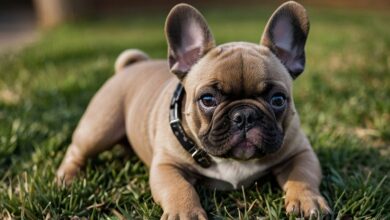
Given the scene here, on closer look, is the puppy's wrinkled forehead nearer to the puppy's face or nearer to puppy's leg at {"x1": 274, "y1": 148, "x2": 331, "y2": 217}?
the puppy's face

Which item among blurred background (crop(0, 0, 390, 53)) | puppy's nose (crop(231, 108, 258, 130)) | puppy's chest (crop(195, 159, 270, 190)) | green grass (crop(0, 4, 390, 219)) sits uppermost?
puppy's nose (crop(231, 108, 258, 130))

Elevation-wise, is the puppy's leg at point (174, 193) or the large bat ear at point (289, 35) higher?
the large bat ear at point (289, 35)

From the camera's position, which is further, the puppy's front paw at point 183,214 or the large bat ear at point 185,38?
the large bat ear at point 185,38

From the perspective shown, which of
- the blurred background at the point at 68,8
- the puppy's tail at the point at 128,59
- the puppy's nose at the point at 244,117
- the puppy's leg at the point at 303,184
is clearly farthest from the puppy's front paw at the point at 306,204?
the blurred background at the point at 68,8

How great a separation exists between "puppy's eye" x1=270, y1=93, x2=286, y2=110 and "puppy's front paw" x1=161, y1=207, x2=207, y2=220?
0.63 metres

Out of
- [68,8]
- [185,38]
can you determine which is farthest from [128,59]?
[68,8]

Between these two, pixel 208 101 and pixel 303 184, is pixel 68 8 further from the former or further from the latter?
pixel 303 184

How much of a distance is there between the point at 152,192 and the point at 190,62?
75 cm

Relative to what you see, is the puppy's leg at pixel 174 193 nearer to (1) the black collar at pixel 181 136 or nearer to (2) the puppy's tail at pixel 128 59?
(1) the black collar at pixel 181 136

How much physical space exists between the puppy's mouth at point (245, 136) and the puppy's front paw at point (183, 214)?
0.30m

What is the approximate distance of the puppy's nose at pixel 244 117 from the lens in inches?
94.1

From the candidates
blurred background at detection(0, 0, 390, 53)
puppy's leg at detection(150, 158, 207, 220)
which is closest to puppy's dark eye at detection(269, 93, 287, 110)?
puppy's leg at detection(150, 158, 207, 220)

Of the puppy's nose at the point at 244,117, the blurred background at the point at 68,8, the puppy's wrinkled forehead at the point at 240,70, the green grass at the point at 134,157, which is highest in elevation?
the puppy's wrinkled forehead at the point at 240,70

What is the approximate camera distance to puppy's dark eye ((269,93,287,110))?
2.53 metres
